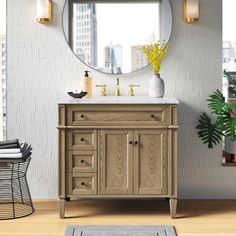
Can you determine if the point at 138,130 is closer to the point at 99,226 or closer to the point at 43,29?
the point at 99,226

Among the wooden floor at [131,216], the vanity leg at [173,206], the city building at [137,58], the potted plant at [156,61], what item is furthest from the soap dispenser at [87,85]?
the vanity leg at [173,206]

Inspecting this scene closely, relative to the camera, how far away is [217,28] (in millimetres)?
5383

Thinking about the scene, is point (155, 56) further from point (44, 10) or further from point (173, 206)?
point (173, 206)

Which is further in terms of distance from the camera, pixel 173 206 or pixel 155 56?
pixel 155 56

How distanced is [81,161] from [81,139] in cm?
16

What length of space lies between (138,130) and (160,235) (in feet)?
2.84

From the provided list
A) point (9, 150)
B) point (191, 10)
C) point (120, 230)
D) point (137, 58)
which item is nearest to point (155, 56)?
point (137, 58)

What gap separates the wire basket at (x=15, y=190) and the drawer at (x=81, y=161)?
391 millimetres

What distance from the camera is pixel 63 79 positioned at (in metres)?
5.41

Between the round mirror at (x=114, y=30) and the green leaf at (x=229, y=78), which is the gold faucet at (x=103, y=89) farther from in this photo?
the green leaf at (x=229, y=78)

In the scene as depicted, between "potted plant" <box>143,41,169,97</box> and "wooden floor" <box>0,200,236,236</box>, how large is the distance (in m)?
0.92

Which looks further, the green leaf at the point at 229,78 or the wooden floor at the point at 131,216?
the green leaf at the point at 229,78

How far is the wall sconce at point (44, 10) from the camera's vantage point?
5277 mm

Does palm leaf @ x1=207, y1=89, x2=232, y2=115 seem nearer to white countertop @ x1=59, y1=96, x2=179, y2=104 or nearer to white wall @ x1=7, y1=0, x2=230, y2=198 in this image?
white wall @ x1=7, y1=0, x2=230, y2=198
